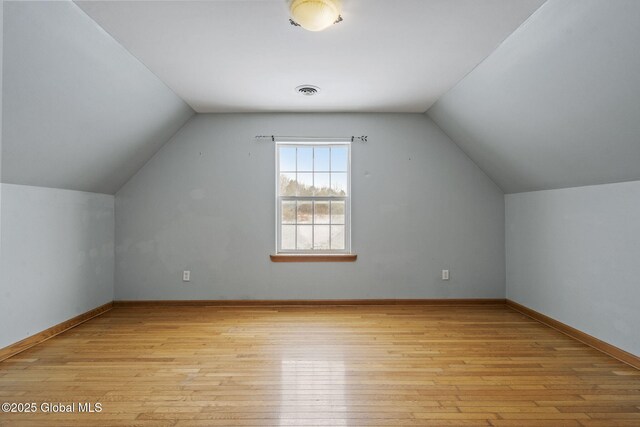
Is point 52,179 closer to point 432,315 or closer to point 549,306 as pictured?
point 432,315

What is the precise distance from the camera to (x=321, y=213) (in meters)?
4.25

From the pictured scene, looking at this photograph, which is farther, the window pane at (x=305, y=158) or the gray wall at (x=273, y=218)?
the window pane at (x=305, y=158)

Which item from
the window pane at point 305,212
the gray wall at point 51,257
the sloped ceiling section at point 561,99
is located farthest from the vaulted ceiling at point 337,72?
the window pane at point 305,212

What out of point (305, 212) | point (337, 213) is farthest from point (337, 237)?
point (305, 212)

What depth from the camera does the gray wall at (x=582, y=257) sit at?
2.57m

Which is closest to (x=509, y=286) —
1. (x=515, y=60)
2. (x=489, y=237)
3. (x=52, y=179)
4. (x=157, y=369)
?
(x=489, y=237)

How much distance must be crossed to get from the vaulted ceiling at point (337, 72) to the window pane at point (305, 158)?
0.70 m

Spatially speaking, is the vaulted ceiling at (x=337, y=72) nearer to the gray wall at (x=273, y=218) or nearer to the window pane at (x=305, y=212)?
the gray wall at (x=273, y=218)

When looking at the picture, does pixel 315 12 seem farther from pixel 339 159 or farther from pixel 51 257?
pixel 51 257

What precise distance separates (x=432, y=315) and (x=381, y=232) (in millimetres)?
1131

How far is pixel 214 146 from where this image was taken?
13.6ft

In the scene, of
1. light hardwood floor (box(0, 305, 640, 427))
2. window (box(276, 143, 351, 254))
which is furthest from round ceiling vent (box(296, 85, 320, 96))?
light hardwood floor (box(0, 305, 640, 427))

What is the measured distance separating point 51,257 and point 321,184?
9.62 ft

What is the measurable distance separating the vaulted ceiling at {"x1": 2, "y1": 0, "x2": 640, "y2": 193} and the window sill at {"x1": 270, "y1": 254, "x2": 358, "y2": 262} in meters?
1.84
